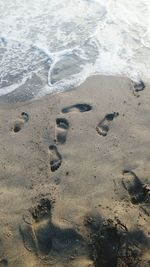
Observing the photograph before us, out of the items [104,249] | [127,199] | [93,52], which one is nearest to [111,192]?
[127,199]

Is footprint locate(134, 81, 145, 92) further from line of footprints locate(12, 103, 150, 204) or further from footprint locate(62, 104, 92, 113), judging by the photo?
footprint locate(62, 104, 92, 113)

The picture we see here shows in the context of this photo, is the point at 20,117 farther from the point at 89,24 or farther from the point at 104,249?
the point at 89,24

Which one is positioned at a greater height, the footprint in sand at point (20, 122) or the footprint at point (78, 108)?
the footprint at point (78, 108)

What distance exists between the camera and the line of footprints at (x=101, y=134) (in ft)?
13.5

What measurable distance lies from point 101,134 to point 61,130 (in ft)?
1.90

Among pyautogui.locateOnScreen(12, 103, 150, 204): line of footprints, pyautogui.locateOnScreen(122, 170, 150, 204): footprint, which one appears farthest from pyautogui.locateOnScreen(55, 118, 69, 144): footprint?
pyautogui.locateOnScreen(122, 170, 150, 204): footprint

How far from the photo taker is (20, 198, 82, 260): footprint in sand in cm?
369

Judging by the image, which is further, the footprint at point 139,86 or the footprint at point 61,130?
the footprint at point 139,86

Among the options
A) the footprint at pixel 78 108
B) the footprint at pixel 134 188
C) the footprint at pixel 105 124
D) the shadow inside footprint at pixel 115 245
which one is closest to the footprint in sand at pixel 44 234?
the shadow inside footprint at pixel 115 245

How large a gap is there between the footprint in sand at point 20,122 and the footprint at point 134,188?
1.74 meters

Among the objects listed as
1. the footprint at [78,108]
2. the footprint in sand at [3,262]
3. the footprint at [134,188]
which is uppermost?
the footprint at [134,188]

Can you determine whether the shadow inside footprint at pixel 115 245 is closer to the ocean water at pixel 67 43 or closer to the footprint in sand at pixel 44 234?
the footprint in sand at pixel 44 234

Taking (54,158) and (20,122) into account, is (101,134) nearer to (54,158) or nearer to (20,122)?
(54,158)

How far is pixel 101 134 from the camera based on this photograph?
4.96m
